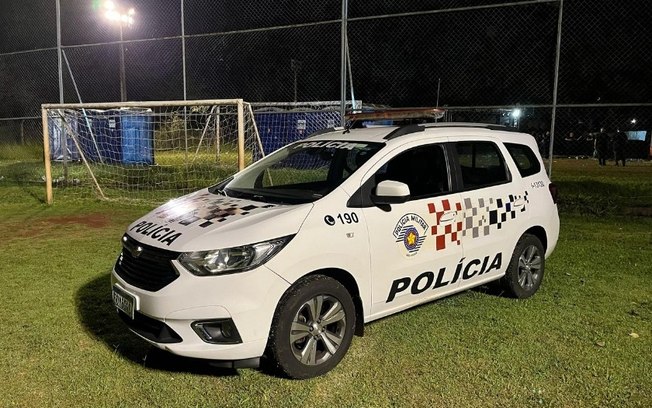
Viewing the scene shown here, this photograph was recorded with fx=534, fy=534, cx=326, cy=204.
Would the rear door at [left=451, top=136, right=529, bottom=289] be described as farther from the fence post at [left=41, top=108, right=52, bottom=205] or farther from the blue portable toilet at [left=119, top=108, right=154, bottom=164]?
the blue portable toilet at [left=119, top=108, right=154, bottom=164]

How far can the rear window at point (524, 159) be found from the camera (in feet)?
16.3

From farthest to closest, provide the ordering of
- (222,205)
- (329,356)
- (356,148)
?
(356,148)
(222,205)
(329,356)

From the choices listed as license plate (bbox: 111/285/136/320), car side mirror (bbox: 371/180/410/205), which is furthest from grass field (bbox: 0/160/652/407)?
car side mirror (bbox: 371/180/410/205)

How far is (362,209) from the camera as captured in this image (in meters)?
3.69

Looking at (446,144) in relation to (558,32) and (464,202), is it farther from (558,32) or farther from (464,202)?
(558,32)

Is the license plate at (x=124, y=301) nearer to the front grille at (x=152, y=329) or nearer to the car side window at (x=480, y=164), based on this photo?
the front grille at (x=152, y=329)

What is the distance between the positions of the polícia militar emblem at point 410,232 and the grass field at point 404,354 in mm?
737

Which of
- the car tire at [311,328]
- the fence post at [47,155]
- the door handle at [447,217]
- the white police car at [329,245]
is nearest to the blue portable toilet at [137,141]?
the fence post at [47,155]

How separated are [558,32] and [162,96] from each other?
1837 cm

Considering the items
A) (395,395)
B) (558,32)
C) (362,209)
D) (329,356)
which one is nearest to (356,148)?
(362,209)

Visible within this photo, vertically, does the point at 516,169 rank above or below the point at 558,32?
below

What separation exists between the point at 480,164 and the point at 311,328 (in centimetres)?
226

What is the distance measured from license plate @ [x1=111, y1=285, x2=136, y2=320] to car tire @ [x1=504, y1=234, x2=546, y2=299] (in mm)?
3195

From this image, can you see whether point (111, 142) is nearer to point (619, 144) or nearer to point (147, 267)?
point (147, 267)
